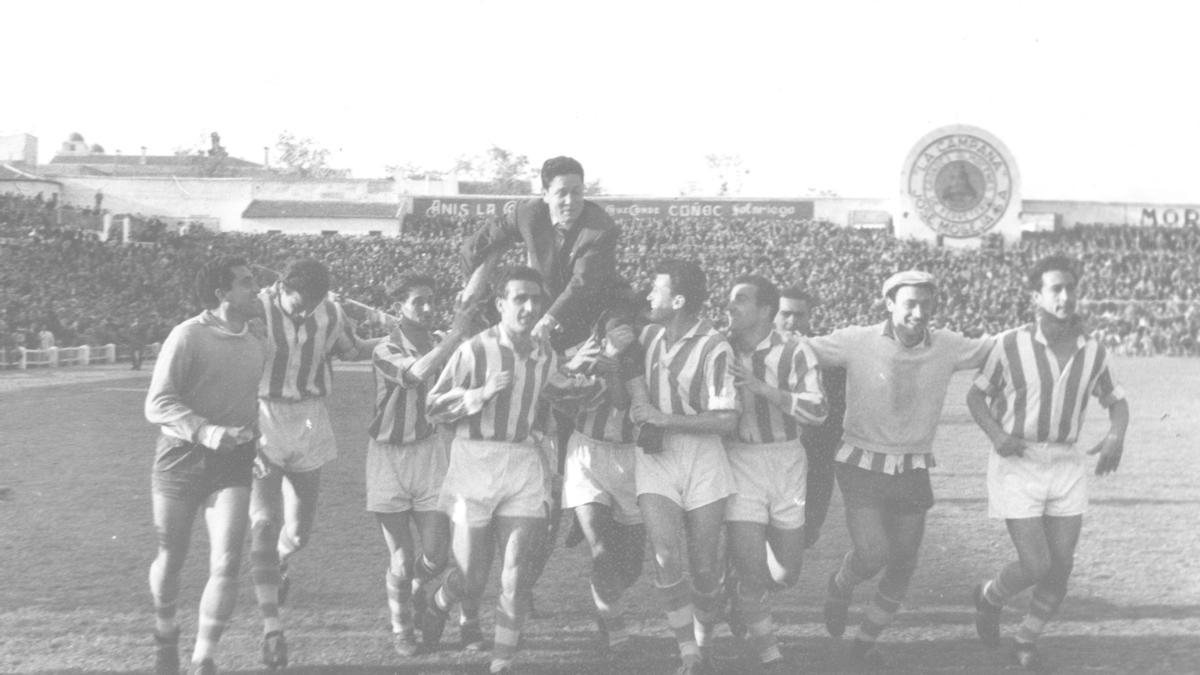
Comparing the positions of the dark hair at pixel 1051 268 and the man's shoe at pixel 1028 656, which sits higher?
the dark hair at pixel 1051 268

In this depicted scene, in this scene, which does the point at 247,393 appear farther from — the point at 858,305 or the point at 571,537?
the point at 858,305

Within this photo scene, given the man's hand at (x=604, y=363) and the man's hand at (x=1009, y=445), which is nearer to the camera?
the man's hand at (x=604, y=363)

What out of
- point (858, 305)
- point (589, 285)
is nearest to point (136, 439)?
point (589, 285)

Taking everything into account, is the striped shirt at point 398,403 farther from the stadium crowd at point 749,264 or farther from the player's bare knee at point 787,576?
the stadium crowd at point 749,264

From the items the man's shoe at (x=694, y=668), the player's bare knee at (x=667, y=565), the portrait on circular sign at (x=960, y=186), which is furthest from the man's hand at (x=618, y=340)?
the portrait on circular sign at (x=960, y=186)

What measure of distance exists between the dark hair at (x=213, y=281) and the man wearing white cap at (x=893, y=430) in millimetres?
2996

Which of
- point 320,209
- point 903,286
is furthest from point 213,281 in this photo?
point 320,209

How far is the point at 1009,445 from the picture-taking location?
6.60 m

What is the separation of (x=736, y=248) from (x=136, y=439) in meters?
39.4

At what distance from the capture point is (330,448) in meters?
7.08

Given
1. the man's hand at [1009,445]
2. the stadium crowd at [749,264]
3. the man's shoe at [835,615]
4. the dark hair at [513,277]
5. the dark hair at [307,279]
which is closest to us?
the dark hair at [513,277]

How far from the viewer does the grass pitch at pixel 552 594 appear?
21.7 feet

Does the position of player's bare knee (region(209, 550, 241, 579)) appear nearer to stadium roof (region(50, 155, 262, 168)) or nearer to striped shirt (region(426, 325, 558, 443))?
striped shirt (region(426, 325, 558, 443))

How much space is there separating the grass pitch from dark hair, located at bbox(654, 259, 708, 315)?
5.88 feet
